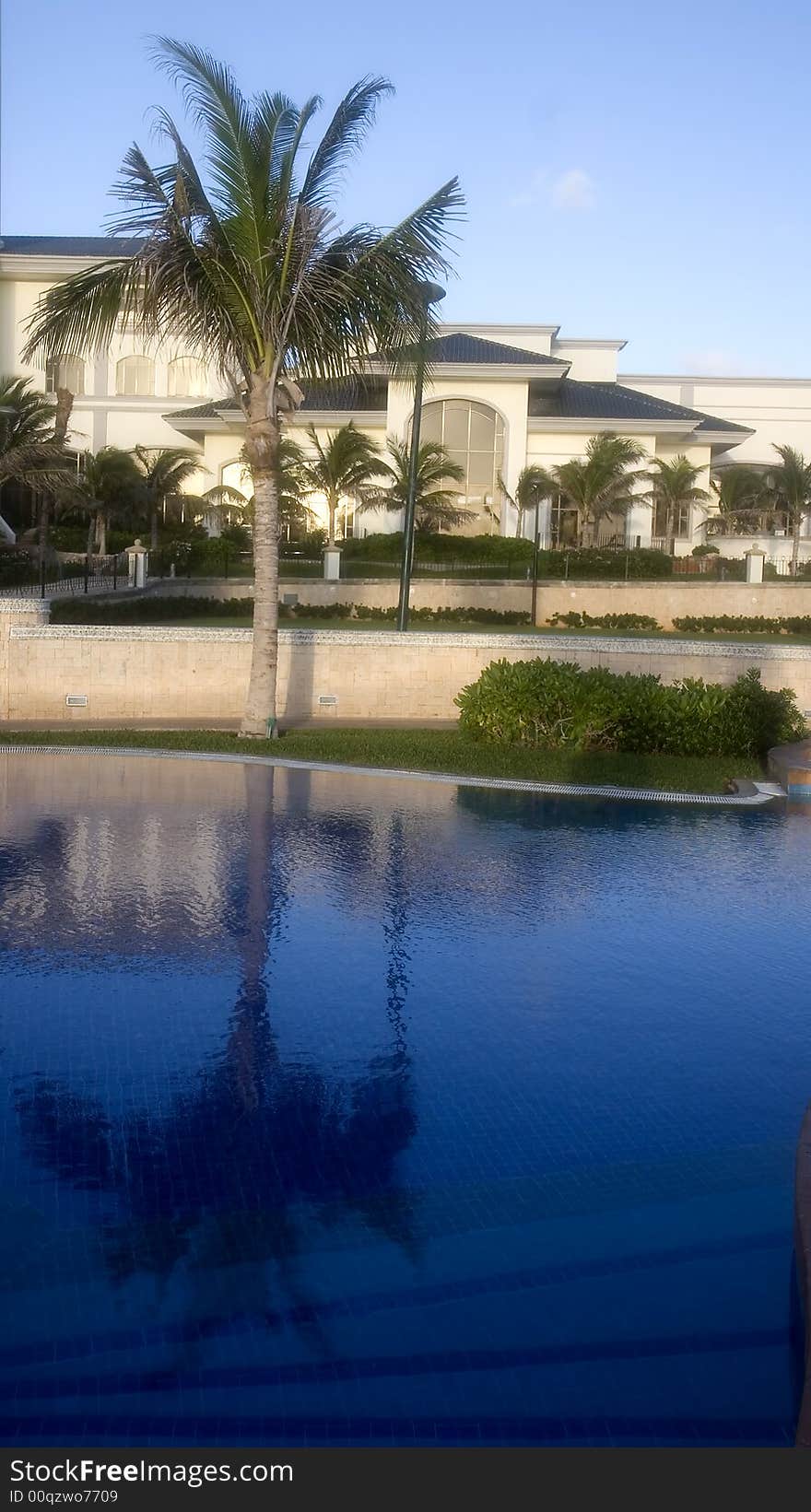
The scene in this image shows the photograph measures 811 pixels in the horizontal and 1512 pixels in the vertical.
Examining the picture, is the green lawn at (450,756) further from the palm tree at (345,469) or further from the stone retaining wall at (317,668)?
the palm tree at (345,469)

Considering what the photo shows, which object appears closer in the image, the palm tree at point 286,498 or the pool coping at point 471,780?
the pool coping at point 471,780

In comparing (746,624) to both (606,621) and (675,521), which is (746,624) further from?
(675,521)

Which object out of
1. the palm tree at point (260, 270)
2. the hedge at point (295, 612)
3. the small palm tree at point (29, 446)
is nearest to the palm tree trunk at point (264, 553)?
the palm tree at point (260, 270)

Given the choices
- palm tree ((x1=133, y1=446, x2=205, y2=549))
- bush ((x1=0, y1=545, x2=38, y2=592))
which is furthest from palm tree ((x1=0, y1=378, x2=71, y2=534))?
bush ((x1=0, y1=545, x2=38, y2=592))

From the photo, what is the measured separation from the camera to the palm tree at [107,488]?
3469 centimetres

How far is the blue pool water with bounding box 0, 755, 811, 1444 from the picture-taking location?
4.56 m

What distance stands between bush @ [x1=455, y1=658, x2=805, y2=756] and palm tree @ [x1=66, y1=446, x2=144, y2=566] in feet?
60.2

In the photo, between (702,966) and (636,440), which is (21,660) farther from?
(636,440)

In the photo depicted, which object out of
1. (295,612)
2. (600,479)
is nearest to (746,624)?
(600,479)

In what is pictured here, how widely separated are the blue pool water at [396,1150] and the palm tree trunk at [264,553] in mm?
6169

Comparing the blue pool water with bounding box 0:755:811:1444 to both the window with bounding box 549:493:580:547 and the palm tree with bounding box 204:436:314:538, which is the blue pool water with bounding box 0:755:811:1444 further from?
the window with bounding box 549:493:580:547

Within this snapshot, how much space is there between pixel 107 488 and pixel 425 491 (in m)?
8.26

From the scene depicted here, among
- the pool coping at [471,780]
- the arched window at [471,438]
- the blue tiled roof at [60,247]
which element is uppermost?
the blue tiled roof at [60,247]

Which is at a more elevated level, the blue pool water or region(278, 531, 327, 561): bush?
region(278, 531, 327, 561): bush
